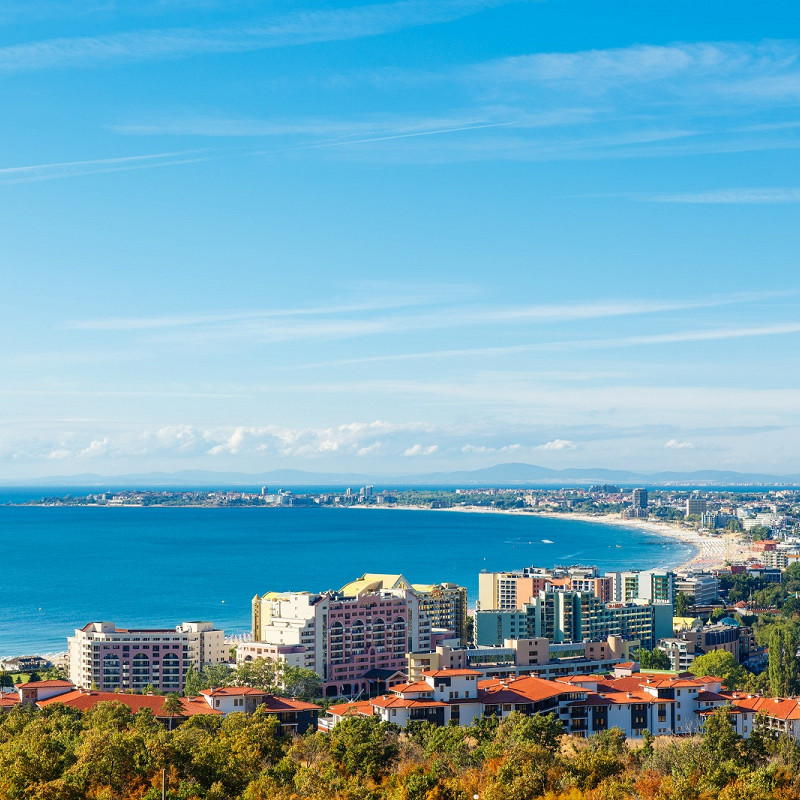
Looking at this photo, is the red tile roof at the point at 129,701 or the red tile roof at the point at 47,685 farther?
the red tile roof at the point at 47,685

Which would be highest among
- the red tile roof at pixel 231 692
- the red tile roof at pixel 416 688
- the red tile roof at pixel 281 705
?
the red tile roof at pixel 416 688

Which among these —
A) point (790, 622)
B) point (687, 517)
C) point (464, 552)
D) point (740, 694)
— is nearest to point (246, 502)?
point (687, 517)

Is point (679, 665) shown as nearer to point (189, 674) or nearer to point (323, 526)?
point (189, 674)

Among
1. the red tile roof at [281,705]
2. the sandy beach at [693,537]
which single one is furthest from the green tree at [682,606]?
the red tile roof at [281,705]

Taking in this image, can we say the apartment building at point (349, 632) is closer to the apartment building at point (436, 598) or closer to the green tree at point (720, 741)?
the apartment building at point (436, 598)

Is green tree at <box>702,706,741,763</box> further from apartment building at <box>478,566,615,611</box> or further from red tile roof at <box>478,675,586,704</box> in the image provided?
apartment building at <box>478,566,615,611</box>

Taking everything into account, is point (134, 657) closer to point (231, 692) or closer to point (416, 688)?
point (231, 692)

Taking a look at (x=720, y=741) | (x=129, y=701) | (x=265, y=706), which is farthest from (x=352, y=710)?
(x=720, y=741)
